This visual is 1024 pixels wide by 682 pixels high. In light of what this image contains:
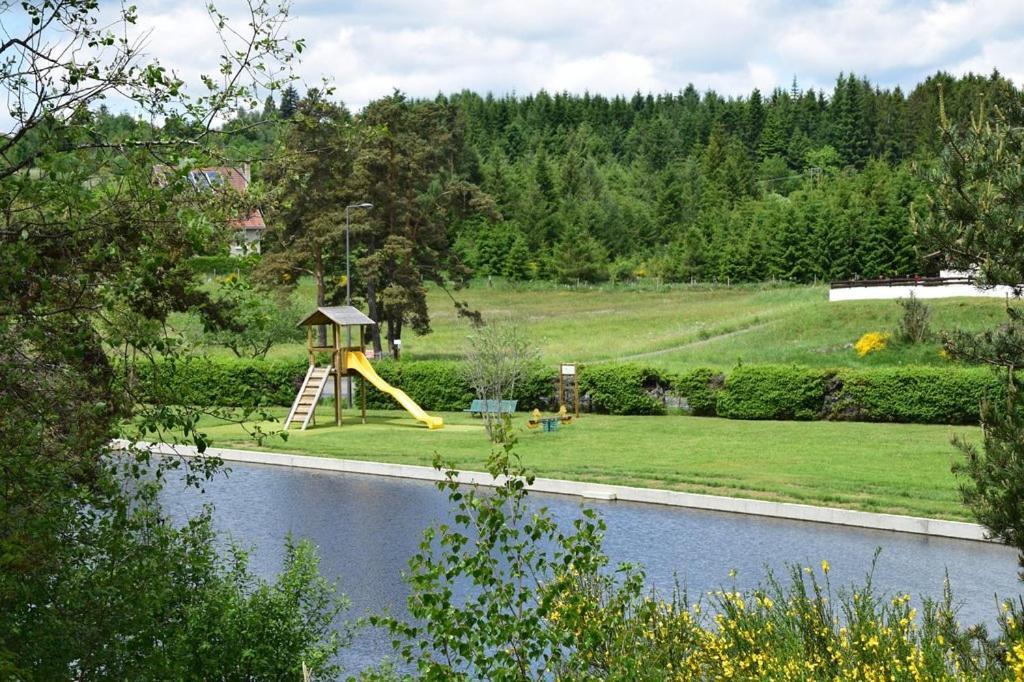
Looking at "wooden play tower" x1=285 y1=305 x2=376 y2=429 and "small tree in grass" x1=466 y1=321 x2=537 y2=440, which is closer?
"small tree in grass" x1=466 y1=321 x2=537 y2=440

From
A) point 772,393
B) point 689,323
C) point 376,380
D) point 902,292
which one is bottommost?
point 772,393

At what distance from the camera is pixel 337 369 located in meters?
37.2

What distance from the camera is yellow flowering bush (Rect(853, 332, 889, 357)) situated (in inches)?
1725

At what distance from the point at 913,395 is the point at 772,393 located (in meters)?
3.96

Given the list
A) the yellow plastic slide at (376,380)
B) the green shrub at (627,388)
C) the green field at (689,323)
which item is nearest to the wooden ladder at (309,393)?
the yellow plastic slide at (376,380)

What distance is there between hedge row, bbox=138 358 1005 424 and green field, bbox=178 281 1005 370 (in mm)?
2025

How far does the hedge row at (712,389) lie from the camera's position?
32188 mm

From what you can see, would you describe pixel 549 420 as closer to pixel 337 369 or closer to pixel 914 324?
pixel 337 369

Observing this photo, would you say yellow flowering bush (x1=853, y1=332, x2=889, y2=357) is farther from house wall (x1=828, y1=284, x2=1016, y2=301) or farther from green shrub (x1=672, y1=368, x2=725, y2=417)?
green shrub (x1=672, y1=368, x2=725, y2=417)

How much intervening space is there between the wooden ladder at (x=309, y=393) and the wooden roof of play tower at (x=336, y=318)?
56.2 inches

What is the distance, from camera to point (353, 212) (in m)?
47.5

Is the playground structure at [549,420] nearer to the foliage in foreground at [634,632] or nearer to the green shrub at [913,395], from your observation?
the green shrub at [913,395]

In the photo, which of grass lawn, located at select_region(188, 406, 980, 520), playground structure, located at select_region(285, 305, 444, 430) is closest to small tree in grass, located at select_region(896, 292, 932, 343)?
grass lawn, located at select_region(188, 406, 980, 520)

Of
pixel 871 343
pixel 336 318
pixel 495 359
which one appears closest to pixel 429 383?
pixel 336 318
